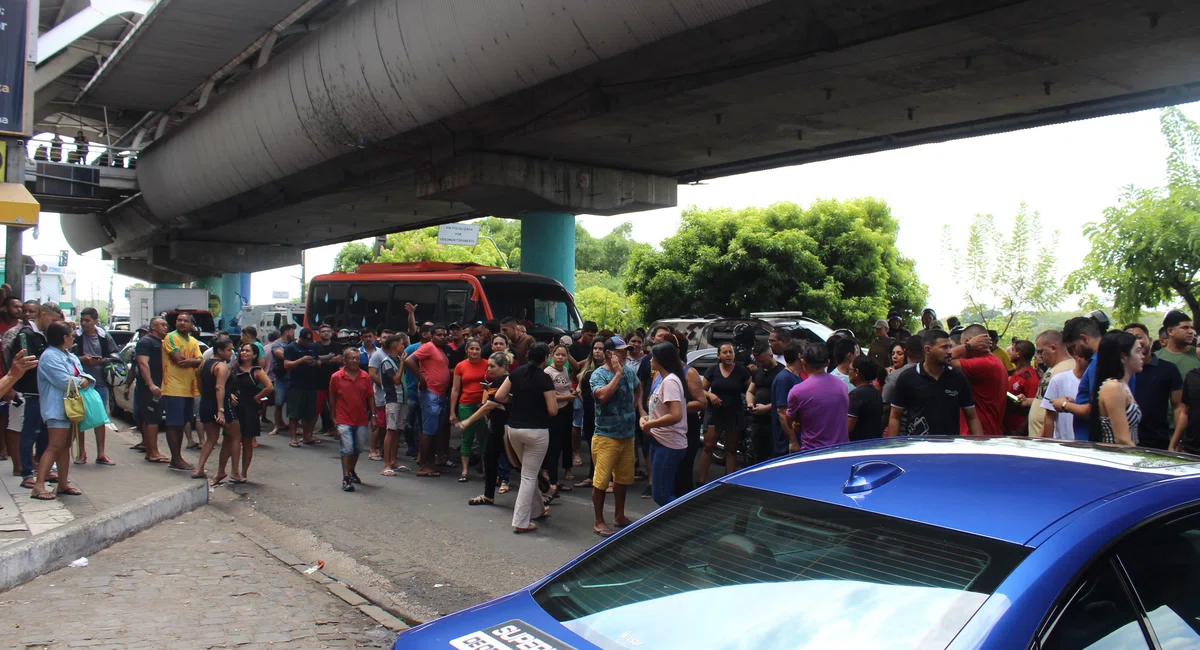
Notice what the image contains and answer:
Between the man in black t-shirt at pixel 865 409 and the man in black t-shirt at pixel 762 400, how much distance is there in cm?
169

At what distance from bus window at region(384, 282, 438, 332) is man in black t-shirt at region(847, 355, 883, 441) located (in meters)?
12.6

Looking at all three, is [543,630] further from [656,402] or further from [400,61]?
[400,61]

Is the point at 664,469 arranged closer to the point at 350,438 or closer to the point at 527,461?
the point at 527,461

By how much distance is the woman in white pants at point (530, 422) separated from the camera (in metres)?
8.34

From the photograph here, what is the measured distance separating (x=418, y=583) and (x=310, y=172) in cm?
2219

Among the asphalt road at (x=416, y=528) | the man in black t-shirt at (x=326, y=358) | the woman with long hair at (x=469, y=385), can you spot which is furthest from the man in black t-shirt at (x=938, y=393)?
the man in black t-shirt at (x=326, y=358)

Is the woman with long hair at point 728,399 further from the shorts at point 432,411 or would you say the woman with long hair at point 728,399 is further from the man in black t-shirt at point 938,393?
the shorts at point 432,411

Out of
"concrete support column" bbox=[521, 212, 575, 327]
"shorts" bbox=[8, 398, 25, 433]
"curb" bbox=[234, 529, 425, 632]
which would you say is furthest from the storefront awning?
"concrete support column" bbox=[521, 212, 575, 327]

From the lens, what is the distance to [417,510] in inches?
368

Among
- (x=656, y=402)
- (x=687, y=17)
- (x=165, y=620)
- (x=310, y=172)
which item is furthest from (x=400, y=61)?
(x=165, y=620)

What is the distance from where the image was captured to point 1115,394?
547 cm

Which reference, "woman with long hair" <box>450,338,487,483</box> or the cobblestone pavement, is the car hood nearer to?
the cobblestone pavement

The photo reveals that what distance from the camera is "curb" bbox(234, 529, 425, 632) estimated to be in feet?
19.7

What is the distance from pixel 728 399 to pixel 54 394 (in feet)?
20.9
